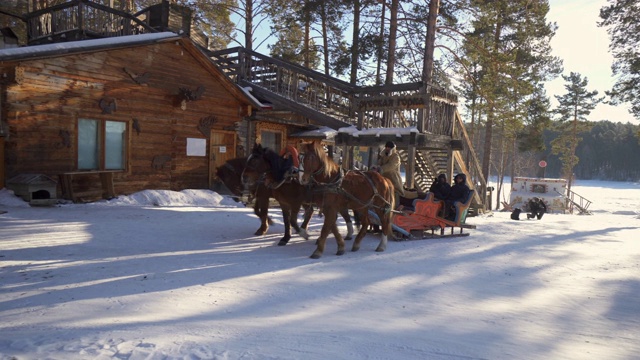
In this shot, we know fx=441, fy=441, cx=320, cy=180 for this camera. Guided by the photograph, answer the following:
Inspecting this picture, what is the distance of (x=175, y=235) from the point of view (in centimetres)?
862

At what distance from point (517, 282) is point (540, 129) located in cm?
3191

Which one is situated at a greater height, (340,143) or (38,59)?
(38,59)

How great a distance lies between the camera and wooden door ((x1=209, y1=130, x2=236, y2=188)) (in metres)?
15.9

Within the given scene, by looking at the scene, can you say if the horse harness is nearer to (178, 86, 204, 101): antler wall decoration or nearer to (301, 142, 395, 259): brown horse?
(301, 142, 395, 259): brown horse

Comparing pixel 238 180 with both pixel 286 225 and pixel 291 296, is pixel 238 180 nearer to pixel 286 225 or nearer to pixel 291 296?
pixel 286 225

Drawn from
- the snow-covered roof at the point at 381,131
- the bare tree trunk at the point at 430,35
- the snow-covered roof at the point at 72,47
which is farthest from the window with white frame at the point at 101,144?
the bare tree trunk at the point at 430,35

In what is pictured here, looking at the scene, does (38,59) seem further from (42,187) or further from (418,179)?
(418,179)

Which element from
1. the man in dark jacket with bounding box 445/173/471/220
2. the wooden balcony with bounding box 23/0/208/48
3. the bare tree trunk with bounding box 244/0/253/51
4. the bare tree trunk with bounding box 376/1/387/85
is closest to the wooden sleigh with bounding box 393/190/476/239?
the man in dark jacket with bounding box 445/173/471/220

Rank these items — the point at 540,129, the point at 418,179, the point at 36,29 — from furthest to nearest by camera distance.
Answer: the point at 540,129 → the point at 418,179 → the point at 36,29

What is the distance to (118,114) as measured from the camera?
13.0 meters

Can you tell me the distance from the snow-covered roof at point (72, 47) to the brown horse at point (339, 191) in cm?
754

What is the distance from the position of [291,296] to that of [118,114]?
1029 centimetres

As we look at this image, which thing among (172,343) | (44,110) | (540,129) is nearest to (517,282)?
(172,343)

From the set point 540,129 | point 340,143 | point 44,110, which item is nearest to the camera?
point 44,110
